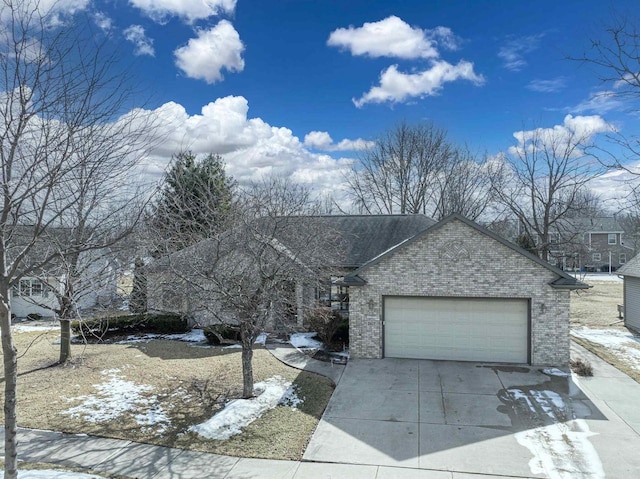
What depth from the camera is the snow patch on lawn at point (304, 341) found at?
16359mm

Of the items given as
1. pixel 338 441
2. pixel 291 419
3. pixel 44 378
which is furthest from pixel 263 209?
pixel 44 378

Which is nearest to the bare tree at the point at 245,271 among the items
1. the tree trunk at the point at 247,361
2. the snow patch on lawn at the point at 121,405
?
the tree trunk at the point at 247,361

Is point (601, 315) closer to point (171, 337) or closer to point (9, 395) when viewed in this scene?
point (171, 337)

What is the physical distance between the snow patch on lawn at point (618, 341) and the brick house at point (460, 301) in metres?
3.03

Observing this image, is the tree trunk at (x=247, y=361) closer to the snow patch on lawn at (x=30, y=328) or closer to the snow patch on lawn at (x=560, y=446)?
the snow patch on lawn at (x=560, y=446)

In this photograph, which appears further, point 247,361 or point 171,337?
point 171,337

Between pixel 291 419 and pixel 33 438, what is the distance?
5.04 meters

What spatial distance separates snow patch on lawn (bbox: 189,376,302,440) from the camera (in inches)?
351

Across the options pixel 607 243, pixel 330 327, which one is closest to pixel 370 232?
pixel 330 327

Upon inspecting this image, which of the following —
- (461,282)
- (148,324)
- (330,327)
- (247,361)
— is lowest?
(148,324)

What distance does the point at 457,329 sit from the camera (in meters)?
14.2

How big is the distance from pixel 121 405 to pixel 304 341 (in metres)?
7.79

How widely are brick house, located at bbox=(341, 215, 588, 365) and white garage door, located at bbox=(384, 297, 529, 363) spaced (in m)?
0.03

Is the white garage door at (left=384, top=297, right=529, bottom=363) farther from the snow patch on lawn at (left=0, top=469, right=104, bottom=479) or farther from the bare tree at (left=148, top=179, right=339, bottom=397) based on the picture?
the snow patch on lawn at (left=0, top=469, right=104, bottom=479)
